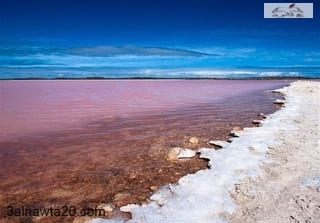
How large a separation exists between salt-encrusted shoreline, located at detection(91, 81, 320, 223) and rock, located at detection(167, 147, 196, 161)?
0.76 ft

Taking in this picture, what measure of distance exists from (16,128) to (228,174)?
586 centimetres

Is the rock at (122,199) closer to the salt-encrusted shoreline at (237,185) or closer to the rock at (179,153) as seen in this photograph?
the salt-encrusted shoreline at (237,185)

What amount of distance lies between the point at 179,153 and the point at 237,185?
159 centimetres

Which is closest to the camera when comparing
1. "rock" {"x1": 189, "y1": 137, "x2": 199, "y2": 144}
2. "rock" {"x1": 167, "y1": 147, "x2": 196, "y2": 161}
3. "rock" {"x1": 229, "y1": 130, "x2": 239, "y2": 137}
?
"rock" {"x1": 167, "y1": 147, "x2": 196, "y2": 161}

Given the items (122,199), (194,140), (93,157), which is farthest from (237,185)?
(93,157)

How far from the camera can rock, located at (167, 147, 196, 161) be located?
4904mm

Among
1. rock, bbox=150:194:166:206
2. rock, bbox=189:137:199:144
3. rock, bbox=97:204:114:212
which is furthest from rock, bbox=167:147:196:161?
rock, bbox=97:204:114:212

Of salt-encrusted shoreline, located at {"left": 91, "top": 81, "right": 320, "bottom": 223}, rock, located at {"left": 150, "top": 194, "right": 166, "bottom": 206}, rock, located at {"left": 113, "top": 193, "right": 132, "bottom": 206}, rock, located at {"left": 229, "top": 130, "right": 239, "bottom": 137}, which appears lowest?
rock, located at {"left": 113, "top": 193, "right": 132, "bottom": 206}

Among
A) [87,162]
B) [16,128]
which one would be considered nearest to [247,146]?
[87,162]

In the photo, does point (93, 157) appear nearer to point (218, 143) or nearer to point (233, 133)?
point (218, 143)

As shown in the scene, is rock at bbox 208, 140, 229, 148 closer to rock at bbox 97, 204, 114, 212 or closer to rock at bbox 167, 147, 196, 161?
rock at bbox 167, 147, 196, 161

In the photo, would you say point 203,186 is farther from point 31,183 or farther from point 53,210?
point 31,183

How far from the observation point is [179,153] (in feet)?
16.5

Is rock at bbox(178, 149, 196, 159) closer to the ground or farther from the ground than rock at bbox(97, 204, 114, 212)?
farther from the ground
